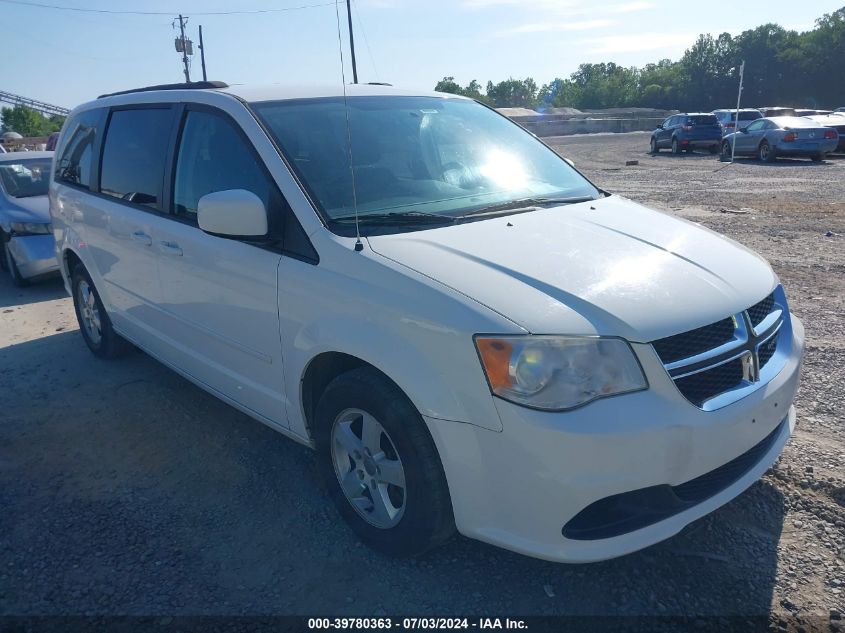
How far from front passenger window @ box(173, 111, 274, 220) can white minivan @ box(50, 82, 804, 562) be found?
0.05ft

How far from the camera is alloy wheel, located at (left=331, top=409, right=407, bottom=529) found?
2773 millimetres

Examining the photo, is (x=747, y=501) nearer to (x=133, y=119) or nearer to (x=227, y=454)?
(x=227, y=454)

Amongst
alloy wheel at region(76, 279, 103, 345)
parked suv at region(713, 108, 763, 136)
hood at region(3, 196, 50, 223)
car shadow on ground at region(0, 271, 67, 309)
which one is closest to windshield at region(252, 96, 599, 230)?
alloy wheel at region(76, 279, 103, 345)

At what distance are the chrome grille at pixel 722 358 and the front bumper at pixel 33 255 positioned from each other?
757 cm

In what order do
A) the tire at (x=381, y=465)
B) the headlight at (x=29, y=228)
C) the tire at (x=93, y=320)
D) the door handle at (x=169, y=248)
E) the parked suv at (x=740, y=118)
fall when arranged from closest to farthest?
the tire at (x=381, y=465) < the door handle at (x=169, y=248) < the tire at (x=93, y=320) < the headlight at (x=29, y=228) < the parked suv at (x=740, y=118)

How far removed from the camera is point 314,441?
124 inches

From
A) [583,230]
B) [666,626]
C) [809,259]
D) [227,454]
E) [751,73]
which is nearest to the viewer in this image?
[666,626]

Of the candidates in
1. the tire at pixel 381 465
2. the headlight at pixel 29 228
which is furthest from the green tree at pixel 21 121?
the tire at pixel 381 465

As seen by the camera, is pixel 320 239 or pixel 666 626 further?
pixel 320 239

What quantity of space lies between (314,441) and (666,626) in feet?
5.30

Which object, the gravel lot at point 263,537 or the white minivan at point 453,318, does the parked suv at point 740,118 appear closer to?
the gravel lot at point 263,537

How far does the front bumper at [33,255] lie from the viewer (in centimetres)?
804

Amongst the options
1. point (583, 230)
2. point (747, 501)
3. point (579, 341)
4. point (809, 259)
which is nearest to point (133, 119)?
point (583, 230)

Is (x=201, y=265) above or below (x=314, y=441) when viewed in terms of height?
above
